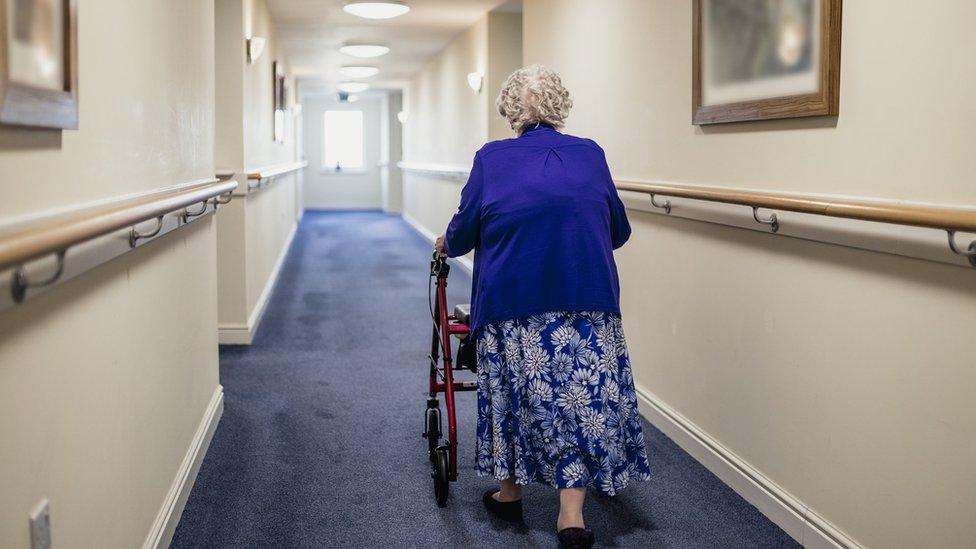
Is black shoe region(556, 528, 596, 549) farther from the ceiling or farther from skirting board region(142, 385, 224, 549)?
the ceiling

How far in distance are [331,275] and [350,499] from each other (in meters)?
6.51

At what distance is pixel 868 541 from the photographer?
2.62 metres

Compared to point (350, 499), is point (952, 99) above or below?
above

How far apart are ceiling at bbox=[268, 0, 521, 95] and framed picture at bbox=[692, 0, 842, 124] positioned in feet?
16.1

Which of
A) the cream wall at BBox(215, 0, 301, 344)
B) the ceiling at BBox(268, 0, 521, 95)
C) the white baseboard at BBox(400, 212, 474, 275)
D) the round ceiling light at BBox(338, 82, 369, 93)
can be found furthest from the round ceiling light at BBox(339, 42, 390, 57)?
the round ceiling light at BBox(338, 82, 369, 93)

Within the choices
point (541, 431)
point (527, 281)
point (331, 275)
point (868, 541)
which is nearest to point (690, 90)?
point (527, 281)

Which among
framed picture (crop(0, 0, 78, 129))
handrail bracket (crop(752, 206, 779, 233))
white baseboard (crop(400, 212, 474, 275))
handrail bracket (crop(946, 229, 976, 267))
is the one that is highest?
framed picture (crop(0, 0, 78, 129))

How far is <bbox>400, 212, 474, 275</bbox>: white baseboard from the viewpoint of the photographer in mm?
10133

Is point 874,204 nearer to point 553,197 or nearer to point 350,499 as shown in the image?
point 553,197

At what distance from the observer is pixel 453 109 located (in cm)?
1130

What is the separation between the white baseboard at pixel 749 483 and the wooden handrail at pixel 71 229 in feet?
6.95

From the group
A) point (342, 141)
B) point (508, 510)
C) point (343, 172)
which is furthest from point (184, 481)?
point (342, 141)

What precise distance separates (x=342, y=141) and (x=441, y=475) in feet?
64.6

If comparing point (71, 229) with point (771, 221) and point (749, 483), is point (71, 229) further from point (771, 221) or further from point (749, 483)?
point (749, 483)
